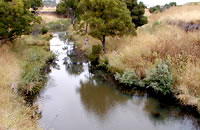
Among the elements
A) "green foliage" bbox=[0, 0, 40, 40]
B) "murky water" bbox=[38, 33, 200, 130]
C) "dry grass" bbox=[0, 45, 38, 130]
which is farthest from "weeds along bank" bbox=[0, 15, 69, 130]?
"green foliage" bbox=[0, 0, 40, 40]

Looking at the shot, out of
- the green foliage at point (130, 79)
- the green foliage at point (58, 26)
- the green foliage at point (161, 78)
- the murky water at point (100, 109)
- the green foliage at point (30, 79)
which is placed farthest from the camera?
the green foliage at point (58, 26)

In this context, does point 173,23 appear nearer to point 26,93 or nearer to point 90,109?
point 90,109

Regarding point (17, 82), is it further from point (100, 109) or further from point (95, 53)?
point (95, 53)

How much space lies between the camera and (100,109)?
9.72 meters

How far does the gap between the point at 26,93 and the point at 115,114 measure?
470 centimetres

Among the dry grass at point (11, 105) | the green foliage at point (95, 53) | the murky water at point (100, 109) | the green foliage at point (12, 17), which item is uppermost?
the green foliage at point (12, 17)

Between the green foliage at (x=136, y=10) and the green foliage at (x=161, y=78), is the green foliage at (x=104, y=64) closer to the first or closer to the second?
the green foliage at (x=161, y=78)

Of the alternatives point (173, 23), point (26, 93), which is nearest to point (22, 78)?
point (26, 93)

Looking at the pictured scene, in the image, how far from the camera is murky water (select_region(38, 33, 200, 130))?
27.6 ft

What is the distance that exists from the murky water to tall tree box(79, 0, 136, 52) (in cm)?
374

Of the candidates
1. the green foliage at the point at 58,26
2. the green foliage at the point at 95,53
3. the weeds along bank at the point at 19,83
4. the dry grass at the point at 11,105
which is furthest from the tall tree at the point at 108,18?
the green foliage at the point at 58,26

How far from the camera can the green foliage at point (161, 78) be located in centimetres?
1030

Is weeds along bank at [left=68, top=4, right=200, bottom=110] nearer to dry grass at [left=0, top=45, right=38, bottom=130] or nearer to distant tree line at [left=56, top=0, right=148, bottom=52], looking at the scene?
distant tree line at [left=56, top=0, right=148, bottom=52]

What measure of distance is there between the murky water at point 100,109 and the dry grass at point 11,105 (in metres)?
0.85
